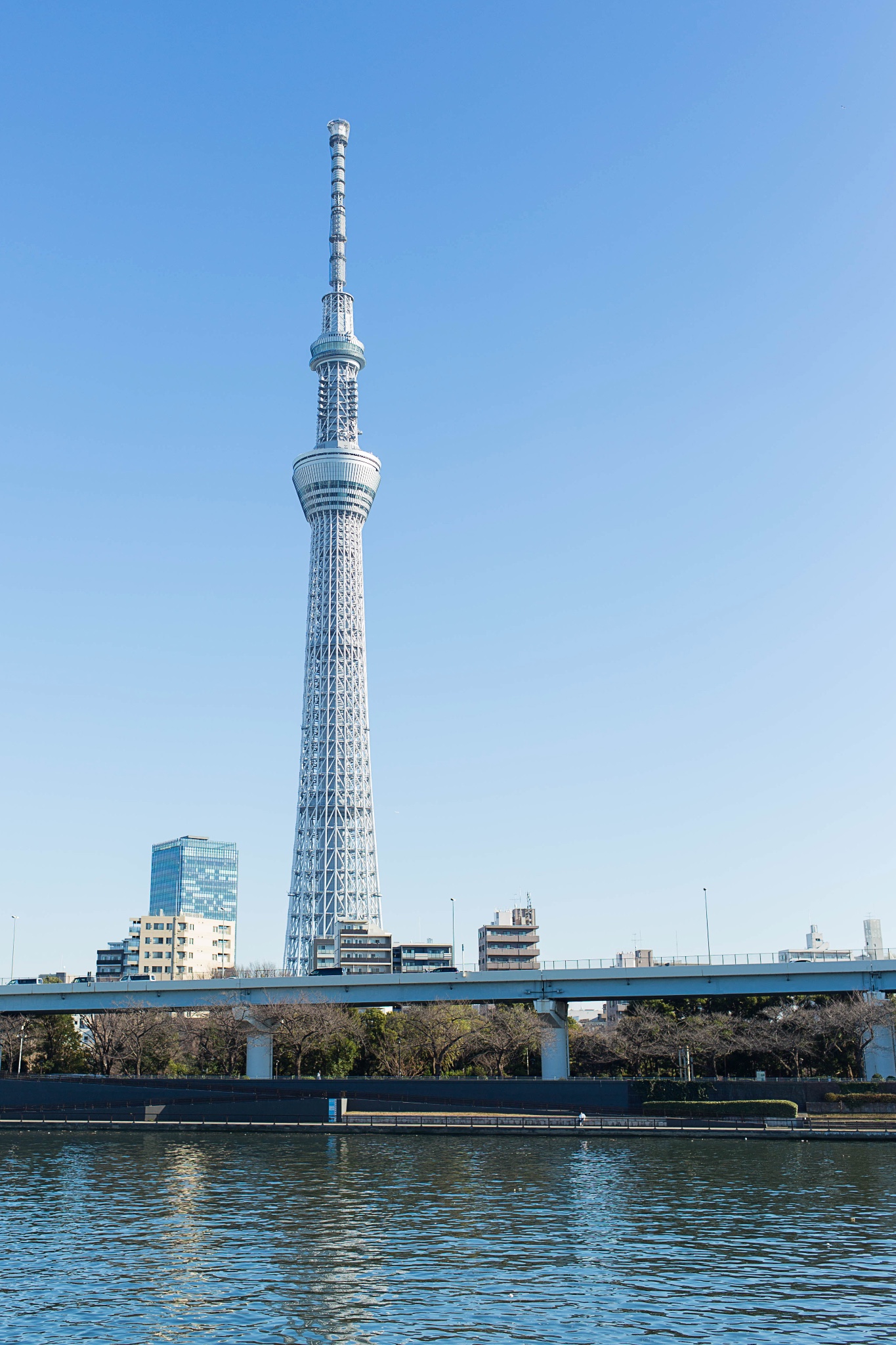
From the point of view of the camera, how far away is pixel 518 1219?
42812mm

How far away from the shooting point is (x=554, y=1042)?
96812 millimetres

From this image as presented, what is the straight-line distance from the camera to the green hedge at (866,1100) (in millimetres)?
77000

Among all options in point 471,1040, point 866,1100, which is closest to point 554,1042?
point 471,1040

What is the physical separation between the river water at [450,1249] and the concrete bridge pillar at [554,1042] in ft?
121

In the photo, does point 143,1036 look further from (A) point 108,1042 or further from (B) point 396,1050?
(B) point 396,1050

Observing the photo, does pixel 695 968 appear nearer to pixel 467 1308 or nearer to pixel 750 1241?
pixel 750 1241

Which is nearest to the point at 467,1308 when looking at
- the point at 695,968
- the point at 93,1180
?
the point at 93,1180

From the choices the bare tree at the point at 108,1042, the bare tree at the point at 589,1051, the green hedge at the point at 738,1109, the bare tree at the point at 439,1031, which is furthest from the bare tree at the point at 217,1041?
the green hedge at the point at 738,1109

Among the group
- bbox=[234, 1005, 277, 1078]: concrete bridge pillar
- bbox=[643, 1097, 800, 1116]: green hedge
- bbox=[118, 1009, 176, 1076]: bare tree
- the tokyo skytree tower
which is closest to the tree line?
bbox=[118, 1009, 176, 1076]: bare tree

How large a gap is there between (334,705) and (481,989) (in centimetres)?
8732

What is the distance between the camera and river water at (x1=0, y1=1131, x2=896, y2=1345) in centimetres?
3034

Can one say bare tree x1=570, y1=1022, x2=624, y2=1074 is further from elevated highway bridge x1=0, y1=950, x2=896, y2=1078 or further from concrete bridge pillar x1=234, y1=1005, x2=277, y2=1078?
concrete bridge pillar x1=234, y1=1005, x2=277, y2=1078

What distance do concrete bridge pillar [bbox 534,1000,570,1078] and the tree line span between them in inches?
42.1

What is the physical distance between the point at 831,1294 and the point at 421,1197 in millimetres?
18832
